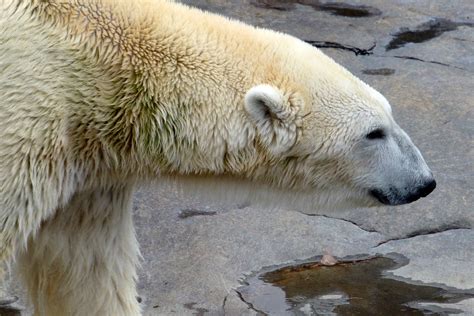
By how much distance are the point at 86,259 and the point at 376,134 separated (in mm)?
950

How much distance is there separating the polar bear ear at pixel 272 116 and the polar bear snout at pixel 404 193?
0.38m

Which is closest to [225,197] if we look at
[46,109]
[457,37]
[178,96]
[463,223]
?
[178,96]

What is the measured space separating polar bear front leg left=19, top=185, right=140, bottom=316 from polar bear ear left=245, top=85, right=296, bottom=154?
462mm

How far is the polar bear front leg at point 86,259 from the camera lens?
10.4ft

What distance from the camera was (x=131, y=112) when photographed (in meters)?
2.90

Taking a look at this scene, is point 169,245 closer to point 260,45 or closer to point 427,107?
point 260,45

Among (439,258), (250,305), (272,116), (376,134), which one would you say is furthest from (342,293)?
(272,116)

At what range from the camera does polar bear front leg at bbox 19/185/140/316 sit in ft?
10.4

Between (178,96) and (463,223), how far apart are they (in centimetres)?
204

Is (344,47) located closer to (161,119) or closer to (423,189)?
(423,189)

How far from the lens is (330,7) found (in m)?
7.08

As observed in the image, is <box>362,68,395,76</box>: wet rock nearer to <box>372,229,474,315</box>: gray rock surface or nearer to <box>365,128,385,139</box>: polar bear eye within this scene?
<box>372,229,474,315</box>: gray rock surface

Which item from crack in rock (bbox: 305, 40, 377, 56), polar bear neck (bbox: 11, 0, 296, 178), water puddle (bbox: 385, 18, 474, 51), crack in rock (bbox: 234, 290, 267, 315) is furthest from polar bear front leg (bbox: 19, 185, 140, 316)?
water puddle (bbox: 385, 18, 474, 51)

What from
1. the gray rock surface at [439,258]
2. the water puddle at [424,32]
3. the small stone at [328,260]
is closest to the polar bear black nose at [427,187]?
the gray rock surface at [439,258]
